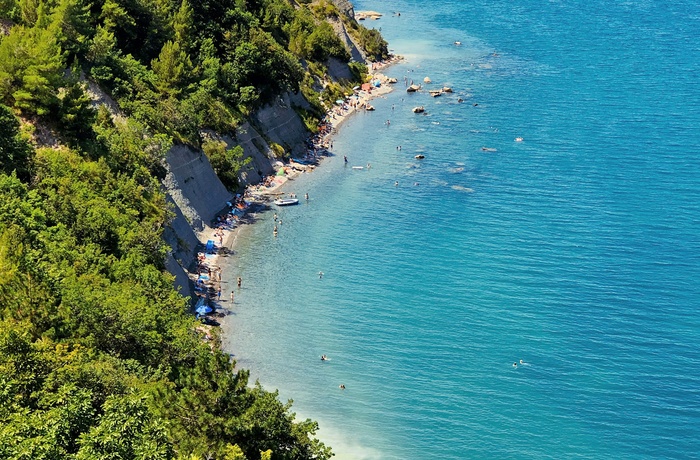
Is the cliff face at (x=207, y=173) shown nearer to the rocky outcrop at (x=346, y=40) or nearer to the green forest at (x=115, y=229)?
the green forest at (x=115, y=229)

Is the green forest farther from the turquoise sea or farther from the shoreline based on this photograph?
the turquoise sea

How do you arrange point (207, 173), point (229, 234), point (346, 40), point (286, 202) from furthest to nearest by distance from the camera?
1. point (346, 40)
2. point (286, 202)
3. point (207, 173)
4. point (229, 234)

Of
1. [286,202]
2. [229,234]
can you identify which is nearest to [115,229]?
[229,234]

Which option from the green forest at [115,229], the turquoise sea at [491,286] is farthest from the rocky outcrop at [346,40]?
the green forest at [115,229]

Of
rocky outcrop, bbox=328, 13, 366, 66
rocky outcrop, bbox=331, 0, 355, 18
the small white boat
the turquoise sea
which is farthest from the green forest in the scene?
rocky outcrop, bbox=331, 0, 355, 18

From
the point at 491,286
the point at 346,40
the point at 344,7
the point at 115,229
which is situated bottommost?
the point at 491,286

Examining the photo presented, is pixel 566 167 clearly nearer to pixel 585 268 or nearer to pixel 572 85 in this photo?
pixel 585 268

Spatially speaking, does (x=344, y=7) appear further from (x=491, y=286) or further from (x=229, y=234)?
(x=491, y=286)
